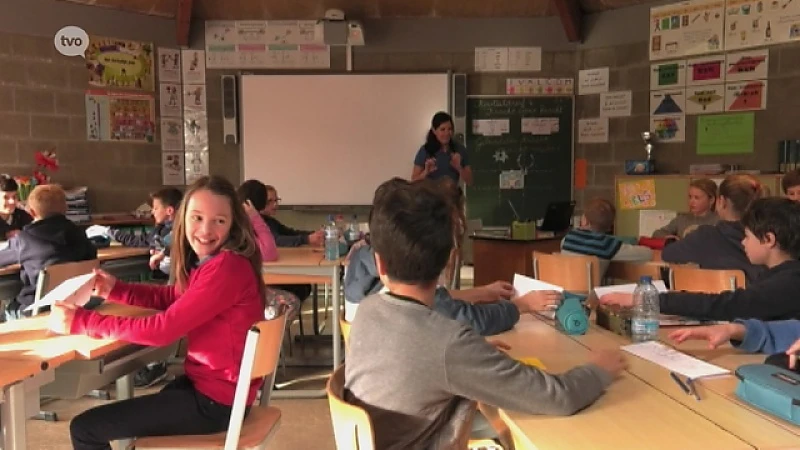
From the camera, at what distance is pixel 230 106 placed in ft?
22.2

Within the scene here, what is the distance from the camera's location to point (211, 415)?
205 centimetres

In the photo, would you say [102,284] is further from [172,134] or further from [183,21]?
[183,21]

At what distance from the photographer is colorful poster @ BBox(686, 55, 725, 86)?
586 centimetres

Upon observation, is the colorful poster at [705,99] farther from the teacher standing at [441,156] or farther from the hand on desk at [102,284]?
the hand on desk at [102,284]

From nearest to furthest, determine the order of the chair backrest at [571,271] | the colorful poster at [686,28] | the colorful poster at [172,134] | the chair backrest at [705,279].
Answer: the chair backrest at [705,279], the chair backrest at [571,271], the colorful poster at [686,28], the colorful poster at [172,134]

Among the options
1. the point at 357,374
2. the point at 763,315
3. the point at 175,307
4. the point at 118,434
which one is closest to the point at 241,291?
the point at 175,307

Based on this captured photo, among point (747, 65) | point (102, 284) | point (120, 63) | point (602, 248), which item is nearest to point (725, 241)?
point (602, 248)

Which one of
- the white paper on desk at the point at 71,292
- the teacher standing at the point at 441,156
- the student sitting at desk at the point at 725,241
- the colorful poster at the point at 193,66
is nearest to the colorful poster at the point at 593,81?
the teacher standing at the point at 441,156

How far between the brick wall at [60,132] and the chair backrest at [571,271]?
4469 mm

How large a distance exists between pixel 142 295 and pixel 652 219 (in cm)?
477

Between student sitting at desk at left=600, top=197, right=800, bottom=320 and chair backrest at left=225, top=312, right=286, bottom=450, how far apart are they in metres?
1.27

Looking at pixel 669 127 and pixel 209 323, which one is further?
pixel 669 127

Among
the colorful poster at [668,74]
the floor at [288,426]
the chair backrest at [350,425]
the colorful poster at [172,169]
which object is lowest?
the floor at [288,426]

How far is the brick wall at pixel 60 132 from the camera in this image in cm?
588
